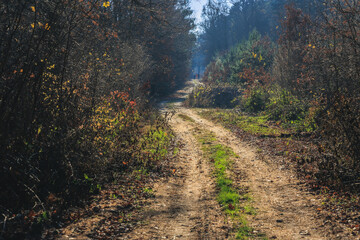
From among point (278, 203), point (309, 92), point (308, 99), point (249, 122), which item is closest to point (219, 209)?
point (278, 203)

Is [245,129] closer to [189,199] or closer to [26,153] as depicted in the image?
[189,199]

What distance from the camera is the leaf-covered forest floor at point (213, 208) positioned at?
509cm

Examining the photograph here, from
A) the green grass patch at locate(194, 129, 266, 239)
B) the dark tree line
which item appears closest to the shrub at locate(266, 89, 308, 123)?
the green grass patch at locate(194, 129, 266, 239)

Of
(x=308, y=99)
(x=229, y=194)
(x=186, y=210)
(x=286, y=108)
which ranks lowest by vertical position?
(x=186, y=210)

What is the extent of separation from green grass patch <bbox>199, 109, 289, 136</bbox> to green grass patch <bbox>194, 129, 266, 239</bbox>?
3864 millimetres

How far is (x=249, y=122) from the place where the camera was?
1773 centimetres

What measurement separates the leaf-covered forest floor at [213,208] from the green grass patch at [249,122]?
483cm

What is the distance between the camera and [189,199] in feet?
22.7

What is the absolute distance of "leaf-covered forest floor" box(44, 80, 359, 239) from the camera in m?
5.09

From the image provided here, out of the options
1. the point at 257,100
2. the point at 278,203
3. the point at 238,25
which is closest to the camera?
the point at 278,203

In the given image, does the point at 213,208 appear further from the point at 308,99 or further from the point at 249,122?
the point at 308,99

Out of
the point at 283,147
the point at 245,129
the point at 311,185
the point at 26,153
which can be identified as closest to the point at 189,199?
the point at 311,185

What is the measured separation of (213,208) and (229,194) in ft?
2.79

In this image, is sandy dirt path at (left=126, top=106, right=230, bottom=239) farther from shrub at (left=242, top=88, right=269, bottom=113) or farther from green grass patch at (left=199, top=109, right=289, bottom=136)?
shrub at (left=242, top=88, right=269, bottom=113)
